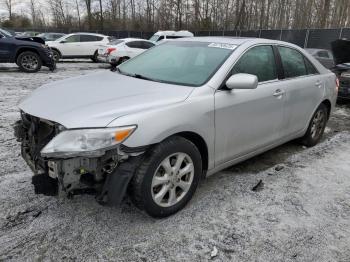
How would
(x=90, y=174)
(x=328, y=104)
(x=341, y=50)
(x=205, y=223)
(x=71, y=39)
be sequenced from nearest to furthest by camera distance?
1. (x=90, y=174)
2. (x=205, y=223)
3. (x=328, y=104)
4. (x=341, y=50)
5. (x=71, y=39)

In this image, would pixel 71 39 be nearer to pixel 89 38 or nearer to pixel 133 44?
pixel 89 38

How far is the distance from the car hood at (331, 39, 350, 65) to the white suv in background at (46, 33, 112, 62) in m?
11.6

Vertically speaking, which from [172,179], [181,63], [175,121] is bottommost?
[172,179]

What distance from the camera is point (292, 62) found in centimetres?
443

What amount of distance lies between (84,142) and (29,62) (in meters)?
11.3

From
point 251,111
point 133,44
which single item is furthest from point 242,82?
point 133,44

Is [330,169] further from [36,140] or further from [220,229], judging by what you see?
[36,140]

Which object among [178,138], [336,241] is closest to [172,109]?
[178,138]

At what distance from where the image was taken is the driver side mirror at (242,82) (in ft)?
10.5

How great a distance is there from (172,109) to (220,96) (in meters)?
0.63

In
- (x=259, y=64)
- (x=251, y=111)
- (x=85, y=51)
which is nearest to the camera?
(x=251, y=111)

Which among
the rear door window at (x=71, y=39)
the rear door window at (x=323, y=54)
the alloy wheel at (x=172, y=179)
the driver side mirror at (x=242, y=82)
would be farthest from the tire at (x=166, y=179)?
the rear door window at (x=71, y=39)

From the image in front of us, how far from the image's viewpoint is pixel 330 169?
432 centimetres

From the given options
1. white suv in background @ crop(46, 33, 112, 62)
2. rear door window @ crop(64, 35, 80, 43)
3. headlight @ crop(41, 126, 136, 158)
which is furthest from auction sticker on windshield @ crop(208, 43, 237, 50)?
rear door window @ crop(64, 35, 80, 43)
